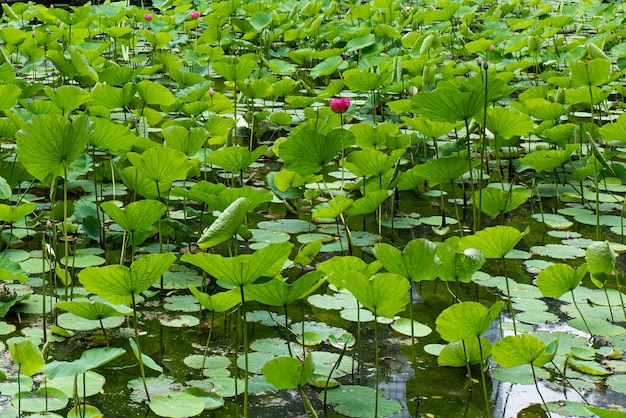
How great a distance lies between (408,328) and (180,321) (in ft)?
1.67

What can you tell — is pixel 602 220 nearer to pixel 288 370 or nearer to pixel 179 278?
pixel 179 278

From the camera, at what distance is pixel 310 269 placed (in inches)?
86.6

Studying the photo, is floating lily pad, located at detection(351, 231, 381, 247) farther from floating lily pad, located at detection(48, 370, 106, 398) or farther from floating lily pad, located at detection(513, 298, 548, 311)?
floating lily pad, located at detection(48, 370, 106, 398)

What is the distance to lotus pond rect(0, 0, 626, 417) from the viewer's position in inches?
58.5

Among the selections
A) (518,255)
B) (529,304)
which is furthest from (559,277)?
(518,255)

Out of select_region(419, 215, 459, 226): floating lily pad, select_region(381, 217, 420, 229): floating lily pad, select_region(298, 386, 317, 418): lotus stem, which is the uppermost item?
select_region(298, 386, 317, 418): lotus stem

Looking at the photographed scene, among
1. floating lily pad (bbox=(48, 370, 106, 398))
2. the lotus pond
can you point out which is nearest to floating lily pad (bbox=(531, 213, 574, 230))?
the lotus pond

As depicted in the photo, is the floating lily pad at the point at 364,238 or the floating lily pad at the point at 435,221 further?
the floating lily pad at the point at 435,221

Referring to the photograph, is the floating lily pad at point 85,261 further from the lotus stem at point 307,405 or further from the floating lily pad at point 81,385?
the lotus stem at point 307,405

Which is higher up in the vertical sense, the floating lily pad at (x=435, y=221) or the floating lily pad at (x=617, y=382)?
the floating lily pad at (x=617, y=382)

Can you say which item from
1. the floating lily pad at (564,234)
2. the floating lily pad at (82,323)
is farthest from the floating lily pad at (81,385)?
the floating lily pad at (564,234)

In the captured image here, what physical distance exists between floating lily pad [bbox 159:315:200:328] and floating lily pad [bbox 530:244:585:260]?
38.9 inches

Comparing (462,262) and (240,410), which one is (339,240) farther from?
(240,410)

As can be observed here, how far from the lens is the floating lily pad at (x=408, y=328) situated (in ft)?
5.96
